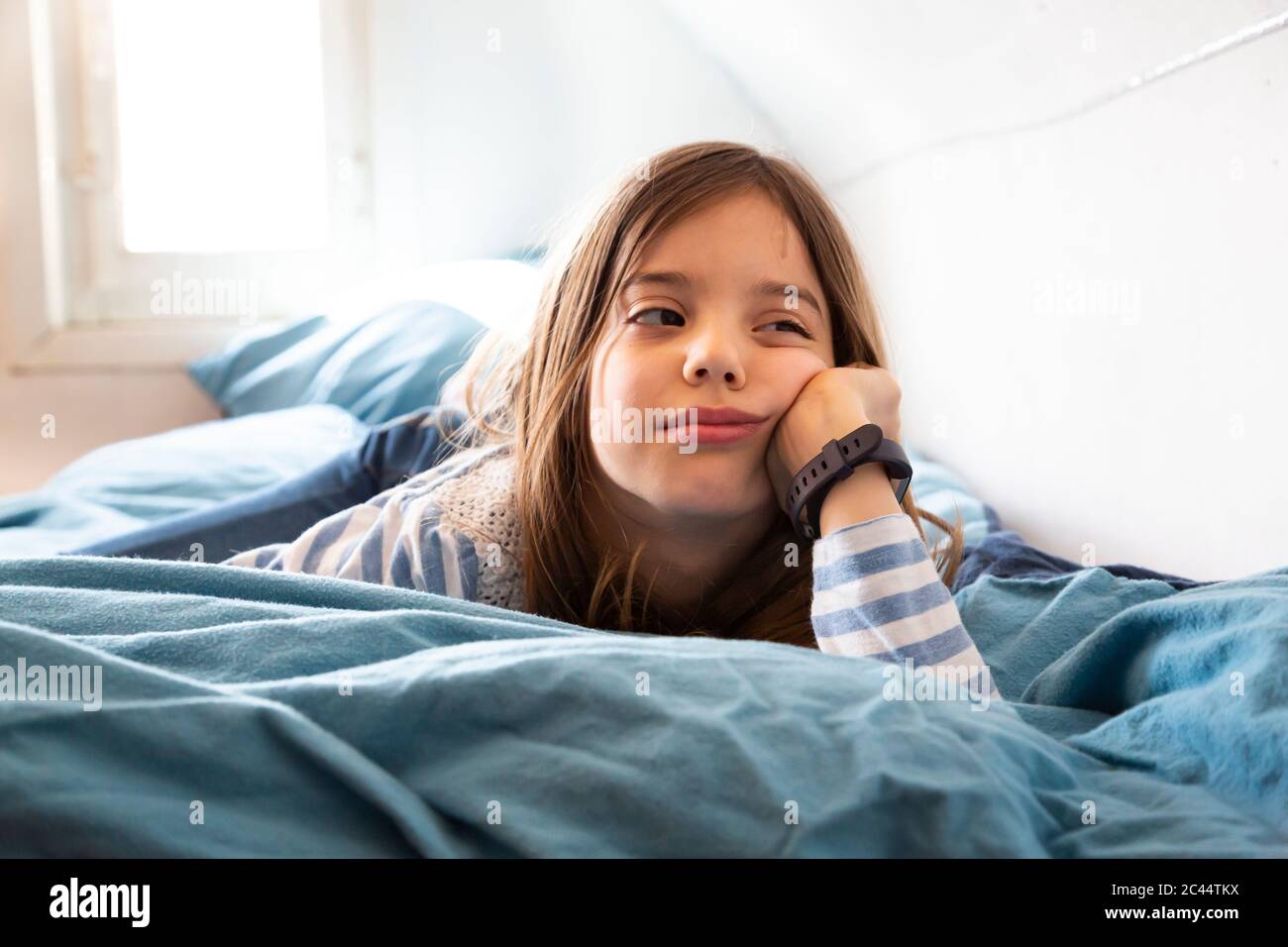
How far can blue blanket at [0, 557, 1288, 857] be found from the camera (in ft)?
1.33

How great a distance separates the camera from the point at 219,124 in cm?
240

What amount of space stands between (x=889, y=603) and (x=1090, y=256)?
1.94ft

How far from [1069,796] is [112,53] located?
2491mm

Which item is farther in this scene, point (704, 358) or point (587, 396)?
point (587, 396)

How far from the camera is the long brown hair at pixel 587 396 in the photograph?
918 mm

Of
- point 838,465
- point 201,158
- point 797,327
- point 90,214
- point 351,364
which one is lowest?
point 838,465

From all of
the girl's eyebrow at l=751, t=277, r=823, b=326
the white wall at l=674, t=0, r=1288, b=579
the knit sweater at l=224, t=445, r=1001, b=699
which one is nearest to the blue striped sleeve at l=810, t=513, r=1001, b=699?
the knit sweater at l=224, t=445, r=1001, b=699

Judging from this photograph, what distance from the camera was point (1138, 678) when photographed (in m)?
0.62

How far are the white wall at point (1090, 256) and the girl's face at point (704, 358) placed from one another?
13.7 inches

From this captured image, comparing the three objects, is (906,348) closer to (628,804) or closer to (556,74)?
(556,74)

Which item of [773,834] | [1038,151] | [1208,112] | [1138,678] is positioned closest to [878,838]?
[773,834]
